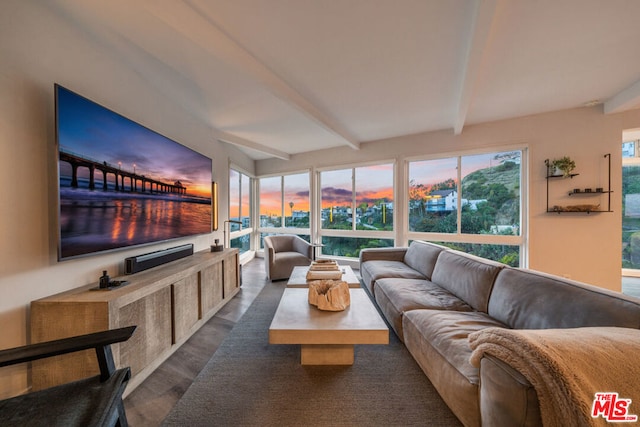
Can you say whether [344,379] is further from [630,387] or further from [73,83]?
[73,83]

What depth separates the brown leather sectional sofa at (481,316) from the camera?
875 mm

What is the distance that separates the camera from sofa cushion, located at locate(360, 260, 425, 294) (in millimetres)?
2662

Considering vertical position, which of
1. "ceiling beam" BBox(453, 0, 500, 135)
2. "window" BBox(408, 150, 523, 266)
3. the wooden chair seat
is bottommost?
the wooden chair seat

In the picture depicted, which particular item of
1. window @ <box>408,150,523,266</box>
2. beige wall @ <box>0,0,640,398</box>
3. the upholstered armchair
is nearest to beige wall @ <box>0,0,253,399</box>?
beige wall @ <box>0,0,640,398</box>

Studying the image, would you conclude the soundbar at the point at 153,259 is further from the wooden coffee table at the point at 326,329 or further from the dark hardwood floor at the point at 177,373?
the wooden coffee table at the point at 326,329

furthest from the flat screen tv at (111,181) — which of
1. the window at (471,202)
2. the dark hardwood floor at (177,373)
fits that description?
the window at (471,202)

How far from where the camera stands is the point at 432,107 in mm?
2842

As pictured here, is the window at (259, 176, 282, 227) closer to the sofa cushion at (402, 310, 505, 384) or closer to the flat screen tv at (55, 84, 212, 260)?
the flat screen tv at (55, 84, 212, 260)

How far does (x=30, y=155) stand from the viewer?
127cm

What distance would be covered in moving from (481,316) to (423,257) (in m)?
1.22

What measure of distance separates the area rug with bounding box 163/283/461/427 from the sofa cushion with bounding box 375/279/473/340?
1.00 ft

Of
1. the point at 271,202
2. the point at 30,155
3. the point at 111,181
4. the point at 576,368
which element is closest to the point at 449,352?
the point at 576,368

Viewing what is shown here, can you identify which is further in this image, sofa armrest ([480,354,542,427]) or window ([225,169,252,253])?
window ([225,169,252,253])

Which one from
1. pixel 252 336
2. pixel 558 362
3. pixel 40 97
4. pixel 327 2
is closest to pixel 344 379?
pixel 252 336
